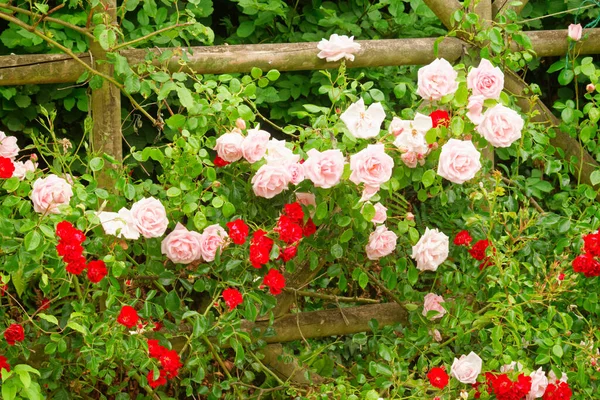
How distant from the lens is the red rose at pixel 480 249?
9.15 feet

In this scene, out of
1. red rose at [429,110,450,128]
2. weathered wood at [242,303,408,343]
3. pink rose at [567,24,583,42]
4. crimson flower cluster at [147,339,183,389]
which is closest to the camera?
crimson flower cluster at [147,339,183,389]

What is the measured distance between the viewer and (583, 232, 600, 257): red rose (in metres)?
2.71

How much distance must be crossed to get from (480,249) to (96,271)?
1.10 metres

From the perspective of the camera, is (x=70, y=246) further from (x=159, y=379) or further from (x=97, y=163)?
(x=159, y=379)

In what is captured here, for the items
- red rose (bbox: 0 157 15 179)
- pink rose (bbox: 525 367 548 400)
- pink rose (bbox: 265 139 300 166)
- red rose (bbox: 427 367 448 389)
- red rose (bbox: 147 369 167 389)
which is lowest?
pink rose (bbox: 525 367 548 400)

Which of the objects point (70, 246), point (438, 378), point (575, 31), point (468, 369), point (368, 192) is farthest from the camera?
point (575, 31)

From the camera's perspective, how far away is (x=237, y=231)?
2.42 metres

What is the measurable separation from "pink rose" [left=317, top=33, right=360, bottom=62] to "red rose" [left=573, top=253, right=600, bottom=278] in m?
0.87

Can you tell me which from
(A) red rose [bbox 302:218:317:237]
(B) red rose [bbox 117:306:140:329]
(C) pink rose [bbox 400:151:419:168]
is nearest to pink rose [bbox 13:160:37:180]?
(B) red rose [bbox 117:306:140:329]

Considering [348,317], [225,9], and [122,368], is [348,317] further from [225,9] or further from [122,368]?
[225,9]

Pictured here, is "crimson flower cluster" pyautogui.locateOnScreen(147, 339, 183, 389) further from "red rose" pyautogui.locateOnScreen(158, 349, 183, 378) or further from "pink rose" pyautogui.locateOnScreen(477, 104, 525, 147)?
"pink rose" pyautogui.locateOnScreen(477, 104, 525, 147)

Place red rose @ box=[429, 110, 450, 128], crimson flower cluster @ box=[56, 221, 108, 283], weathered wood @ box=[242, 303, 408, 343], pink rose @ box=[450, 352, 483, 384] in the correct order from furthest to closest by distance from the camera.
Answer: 1. weathered wood @ box=[242, 303, 408, 343]
2. pink rose @ box=[450, 352, 483, 384]
3. red rose @ box=[429, 110, 450, 128]
4. crimson flower cluster @ box=[56, 221, 108, 283]

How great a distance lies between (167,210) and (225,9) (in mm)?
1119

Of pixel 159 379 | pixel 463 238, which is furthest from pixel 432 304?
pixel 159 379
